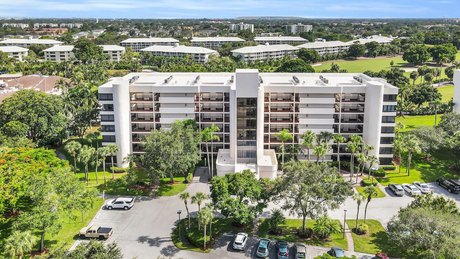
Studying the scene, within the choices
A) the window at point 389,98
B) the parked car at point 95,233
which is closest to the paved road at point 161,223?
the parked car at point 95,233

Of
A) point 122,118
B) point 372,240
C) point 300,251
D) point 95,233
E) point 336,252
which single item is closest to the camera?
point 336,252

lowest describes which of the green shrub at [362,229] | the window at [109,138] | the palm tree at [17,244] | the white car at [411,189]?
the green shrub at [362,229]

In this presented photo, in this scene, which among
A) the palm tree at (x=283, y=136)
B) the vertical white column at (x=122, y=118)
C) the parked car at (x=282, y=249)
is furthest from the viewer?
the vertical white column at (x=122, y=118)

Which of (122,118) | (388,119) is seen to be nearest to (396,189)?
Result: (388,119)

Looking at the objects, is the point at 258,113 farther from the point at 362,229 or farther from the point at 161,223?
the point at 362,229

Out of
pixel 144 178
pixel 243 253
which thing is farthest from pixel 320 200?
pixel 144 178

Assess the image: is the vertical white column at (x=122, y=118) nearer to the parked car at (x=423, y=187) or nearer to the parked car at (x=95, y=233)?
the parked car at (x=95, y=233)
